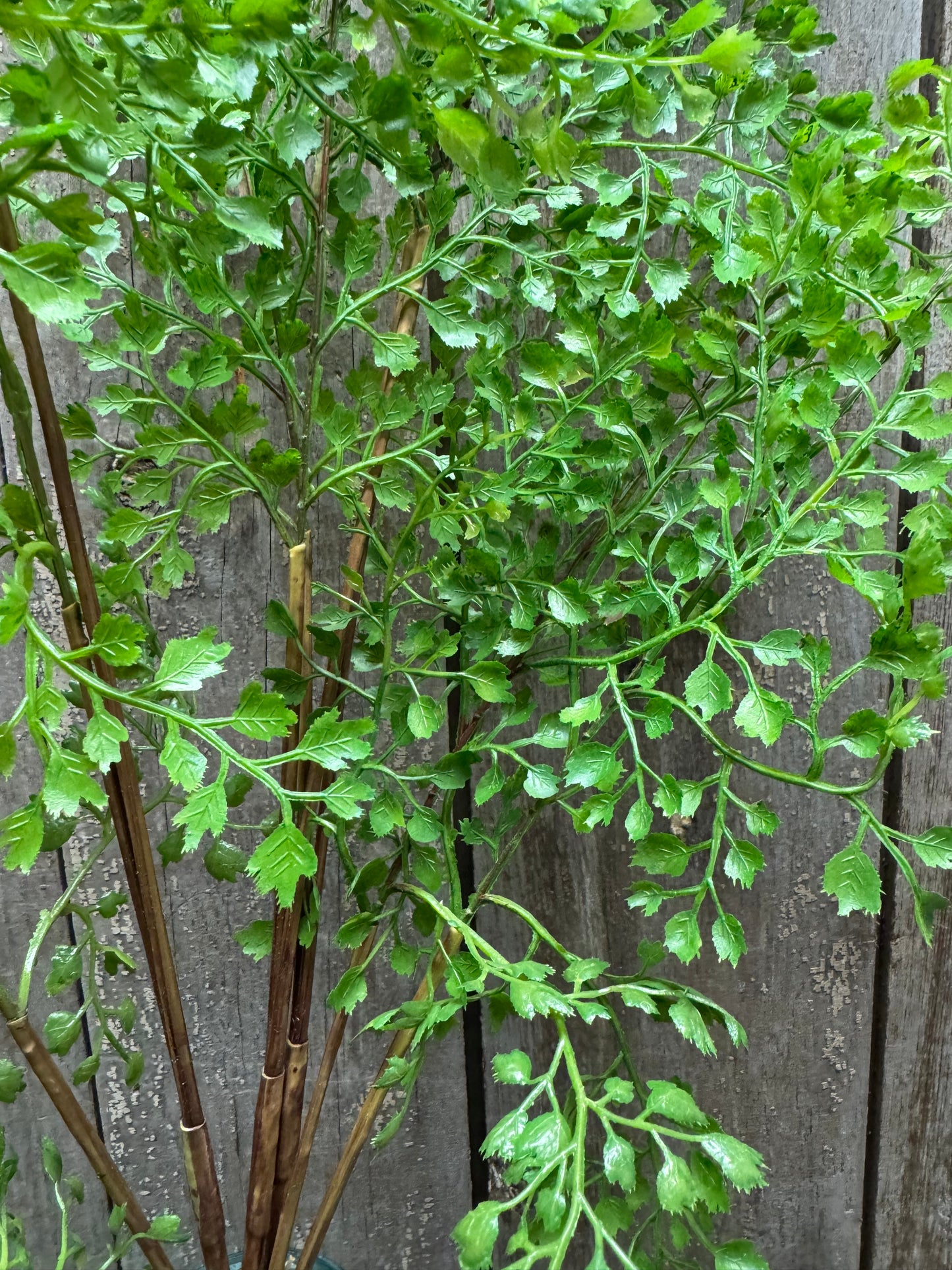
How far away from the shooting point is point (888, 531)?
0.59m

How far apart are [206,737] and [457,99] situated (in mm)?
268

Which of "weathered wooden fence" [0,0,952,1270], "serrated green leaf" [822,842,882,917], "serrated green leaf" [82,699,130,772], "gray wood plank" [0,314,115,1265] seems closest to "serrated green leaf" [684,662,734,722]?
"serrated green leaf" [822,842,882,917]

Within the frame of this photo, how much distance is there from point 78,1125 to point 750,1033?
45 centimetres

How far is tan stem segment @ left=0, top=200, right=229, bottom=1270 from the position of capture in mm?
299

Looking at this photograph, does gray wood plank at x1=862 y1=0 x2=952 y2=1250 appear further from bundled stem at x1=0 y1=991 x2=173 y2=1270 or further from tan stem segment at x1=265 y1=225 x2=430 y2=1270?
bundled stem at x1=0 y1=991 x2=173 y2=1270

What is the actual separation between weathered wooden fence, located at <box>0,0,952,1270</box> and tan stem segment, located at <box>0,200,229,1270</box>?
199mm

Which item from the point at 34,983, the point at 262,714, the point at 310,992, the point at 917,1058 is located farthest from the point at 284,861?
the point at 917,1058

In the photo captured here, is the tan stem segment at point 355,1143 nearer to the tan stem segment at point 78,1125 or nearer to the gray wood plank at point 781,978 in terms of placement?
the tan stem segment at point 78,1125

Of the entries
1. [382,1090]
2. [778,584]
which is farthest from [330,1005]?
[778,584]

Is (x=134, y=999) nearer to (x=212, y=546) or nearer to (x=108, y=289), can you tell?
(x=212, y=546)

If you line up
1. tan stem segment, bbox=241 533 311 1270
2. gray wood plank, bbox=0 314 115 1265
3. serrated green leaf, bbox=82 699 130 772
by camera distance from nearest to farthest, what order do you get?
1. serrated green leaf, bbox=82 699 130 772
2. tan stem segment, bbox=241 533 311 1270
3. gray wood plank, bbox=0 314 115 1265

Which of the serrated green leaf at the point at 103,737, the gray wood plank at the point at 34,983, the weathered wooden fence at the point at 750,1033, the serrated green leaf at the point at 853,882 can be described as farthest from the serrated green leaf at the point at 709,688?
the gray wood plank at the point at 34,983

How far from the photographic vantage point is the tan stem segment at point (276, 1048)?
14.3 inches

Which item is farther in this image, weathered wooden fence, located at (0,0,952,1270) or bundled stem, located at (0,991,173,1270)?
weathered wooden fence, located at (0,0,952,1270)
